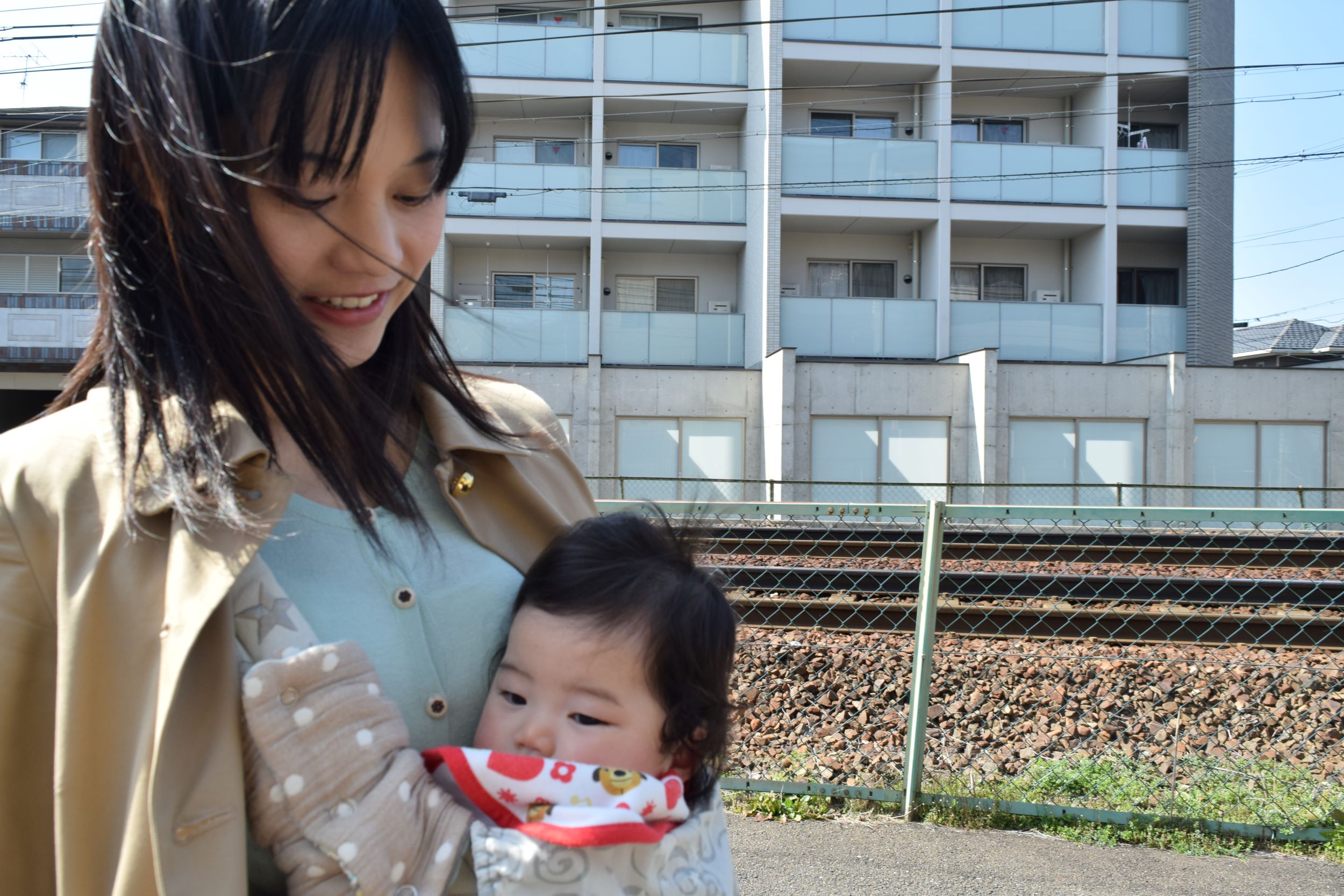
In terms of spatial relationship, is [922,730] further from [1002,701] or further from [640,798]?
[640,798]

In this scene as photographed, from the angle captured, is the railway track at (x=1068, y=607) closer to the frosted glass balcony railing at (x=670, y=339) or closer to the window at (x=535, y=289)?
the frosted glass balcony railing at (x=670, y=339)

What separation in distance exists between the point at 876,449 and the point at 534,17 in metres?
12.7

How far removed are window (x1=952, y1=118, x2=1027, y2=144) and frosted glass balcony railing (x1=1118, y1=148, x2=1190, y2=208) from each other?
2.50 m

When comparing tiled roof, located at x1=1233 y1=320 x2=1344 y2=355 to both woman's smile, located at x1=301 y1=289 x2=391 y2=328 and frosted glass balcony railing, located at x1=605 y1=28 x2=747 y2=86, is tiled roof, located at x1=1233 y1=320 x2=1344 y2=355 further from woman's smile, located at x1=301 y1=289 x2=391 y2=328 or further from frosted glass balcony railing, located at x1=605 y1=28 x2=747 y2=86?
woman's smile, located at x1=301 y1=289 x2=391 y2=328

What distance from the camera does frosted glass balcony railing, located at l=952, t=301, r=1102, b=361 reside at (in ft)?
72.0

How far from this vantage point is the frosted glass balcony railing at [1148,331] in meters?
22.4

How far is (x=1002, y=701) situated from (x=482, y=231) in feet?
57.0

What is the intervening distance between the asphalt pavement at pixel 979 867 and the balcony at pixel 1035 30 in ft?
69.4

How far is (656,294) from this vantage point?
76.7 feet

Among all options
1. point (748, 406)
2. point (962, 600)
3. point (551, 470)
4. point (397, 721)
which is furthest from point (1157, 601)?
point (748, 406)

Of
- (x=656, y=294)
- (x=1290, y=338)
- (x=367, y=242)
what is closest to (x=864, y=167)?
(x=656, y=294)

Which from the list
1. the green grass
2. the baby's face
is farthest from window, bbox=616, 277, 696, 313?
the baby's face

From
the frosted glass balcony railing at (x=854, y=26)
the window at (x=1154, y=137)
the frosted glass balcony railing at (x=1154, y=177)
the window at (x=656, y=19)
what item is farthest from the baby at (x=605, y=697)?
the window at (x=1154, y=137)

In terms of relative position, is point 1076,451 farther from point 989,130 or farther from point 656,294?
point 656,294
